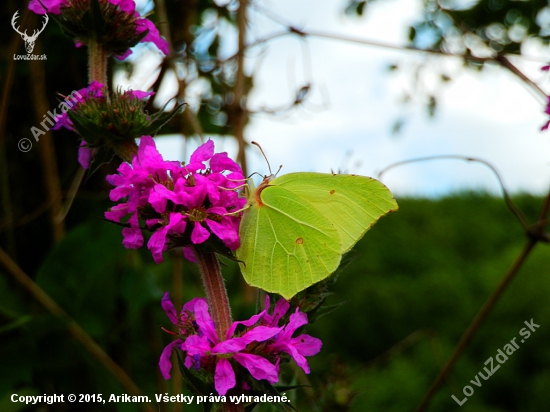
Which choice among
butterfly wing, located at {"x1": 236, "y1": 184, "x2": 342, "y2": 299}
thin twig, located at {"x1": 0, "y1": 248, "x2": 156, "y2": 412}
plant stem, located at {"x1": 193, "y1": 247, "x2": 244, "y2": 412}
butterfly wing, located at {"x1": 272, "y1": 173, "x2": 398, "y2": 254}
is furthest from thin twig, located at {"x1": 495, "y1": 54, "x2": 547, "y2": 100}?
thin twig, located at {"x1": 0, "y1": 248, "x2": 156, "y2": 412}

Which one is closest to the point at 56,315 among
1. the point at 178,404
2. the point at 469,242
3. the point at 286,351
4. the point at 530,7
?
the point at 178,404

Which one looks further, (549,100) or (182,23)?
(182,23)

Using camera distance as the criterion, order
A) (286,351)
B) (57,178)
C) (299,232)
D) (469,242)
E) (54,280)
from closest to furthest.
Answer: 1. (286,351)
2. (299,232)
3. (54,280)
4. (57,178)
5. (469,242)

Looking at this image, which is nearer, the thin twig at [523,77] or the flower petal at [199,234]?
the flower petal at [199,234]

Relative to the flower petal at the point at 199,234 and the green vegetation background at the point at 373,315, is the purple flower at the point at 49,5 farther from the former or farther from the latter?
the green vegetation background at the point at 373,315

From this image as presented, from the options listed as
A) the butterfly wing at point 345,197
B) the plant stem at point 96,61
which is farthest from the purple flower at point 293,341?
the plant stem at point 96,61

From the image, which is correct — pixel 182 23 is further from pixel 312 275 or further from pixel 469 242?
pixel 469 242

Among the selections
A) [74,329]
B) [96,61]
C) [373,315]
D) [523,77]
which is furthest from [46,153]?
[373,315]
